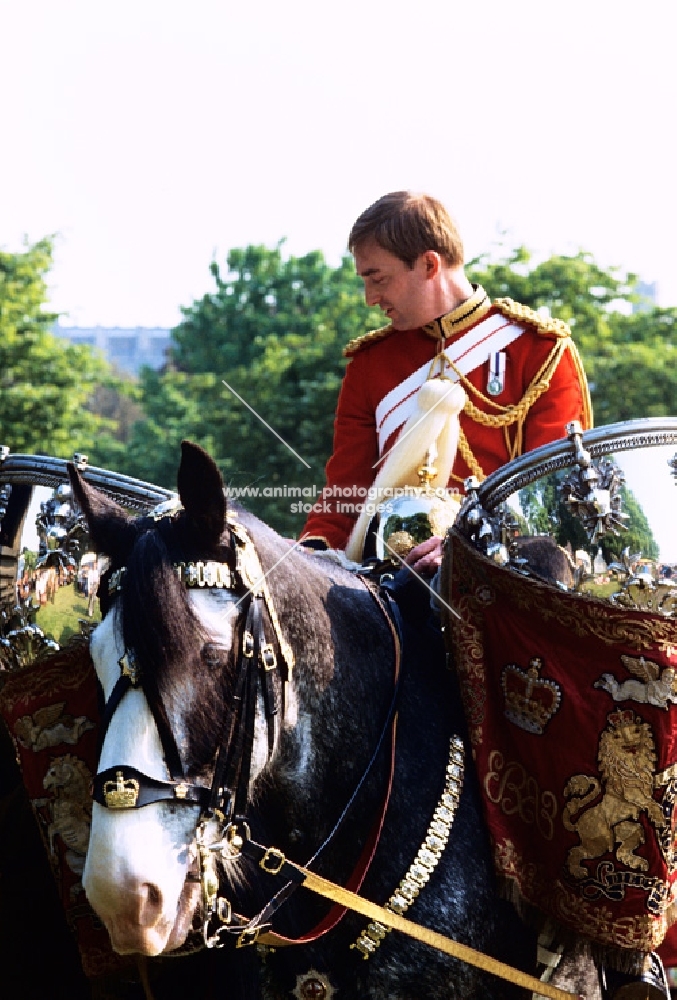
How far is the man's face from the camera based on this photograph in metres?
5.66

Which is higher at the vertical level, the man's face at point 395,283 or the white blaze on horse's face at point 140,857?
the man's face at point 395,283

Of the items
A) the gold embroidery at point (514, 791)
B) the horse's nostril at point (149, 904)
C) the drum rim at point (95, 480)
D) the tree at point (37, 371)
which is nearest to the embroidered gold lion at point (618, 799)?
the gold embroidery at point (514, 791)

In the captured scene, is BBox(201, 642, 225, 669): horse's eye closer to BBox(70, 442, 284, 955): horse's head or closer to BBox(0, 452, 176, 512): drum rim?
BBox(70, 442, 284, 955): horse's head

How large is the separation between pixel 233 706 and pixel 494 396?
2624 millimetres

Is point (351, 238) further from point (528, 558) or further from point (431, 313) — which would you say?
point (528, 558)

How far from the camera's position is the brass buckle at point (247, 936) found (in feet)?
12.6

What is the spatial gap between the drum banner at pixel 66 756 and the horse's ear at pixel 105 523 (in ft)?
2.71

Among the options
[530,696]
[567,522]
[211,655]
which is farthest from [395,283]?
[211,655]

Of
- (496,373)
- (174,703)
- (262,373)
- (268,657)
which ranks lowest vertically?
(174,703)

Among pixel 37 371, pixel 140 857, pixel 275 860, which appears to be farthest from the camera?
pixel 37 371

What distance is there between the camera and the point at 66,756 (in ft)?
15.6

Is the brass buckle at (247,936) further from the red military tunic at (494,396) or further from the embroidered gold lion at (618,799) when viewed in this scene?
the red military tunic at (494,396)

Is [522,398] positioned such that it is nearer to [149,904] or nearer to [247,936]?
[247,936]

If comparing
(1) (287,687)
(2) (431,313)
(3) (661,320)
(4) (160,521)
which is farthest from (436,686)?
(3) (661,320)
